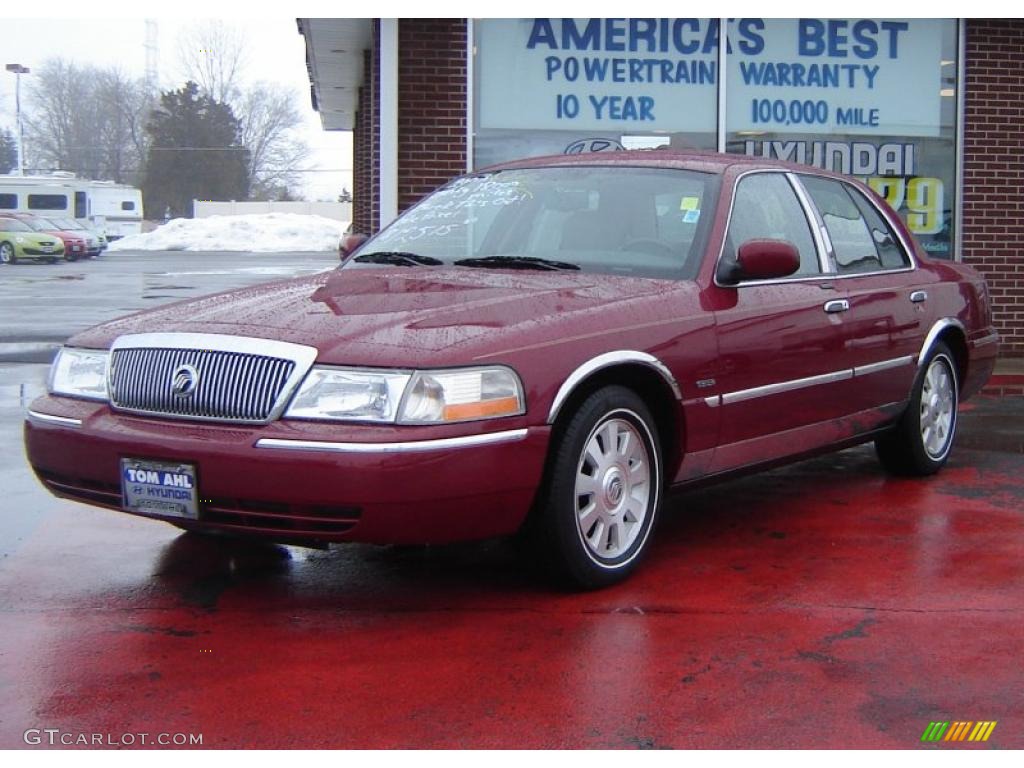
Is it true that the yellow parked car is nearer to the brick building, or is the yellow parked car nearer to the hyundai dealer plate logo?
the brick building

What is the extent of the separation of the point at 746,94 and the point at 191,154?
2723 inches

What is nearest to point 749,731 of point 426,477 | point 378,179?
point 426,477

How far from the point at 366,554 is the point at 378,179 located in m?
6.09

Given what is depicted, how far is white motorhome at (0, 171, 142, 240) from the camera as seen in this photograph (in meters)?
55.8

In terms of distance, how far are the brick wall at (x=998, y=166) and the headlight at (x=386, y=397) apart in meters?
8.38

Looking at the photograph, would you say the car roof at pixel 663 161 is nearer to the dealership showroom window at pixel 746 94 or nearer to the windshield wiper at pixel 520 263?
the windshield wiper at pixel 520 263

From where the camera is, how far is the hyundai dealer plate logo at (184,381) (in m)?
4.50

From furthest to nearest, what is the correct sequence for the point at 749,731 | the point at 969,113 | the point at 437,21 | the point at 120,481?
1. the point at 969,113
2. the point at 437,21
3. the point at 120,481
4. the point at 749,731

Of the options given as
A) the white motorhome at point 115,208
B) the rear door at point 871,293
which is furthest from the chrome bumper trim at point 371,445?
the white motorhome at point 115,208

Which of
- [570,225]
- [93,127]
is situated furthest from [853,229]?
[93,127]

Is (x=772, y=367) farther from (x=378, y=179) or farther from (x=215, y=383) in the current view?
(x=378, y=179)

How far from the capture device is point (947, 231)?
11711mm

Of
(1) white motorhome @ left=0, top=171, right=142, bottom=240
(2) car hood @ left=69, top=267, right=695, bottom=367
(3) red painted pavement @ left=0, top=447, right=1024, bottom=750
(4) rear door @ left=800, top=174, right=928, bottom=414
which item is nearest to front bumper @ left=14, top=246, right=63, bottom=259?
(1) white motorhome @ left=0, top=171, right=142, bottom=240

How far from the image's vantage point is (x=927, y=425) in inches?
277
